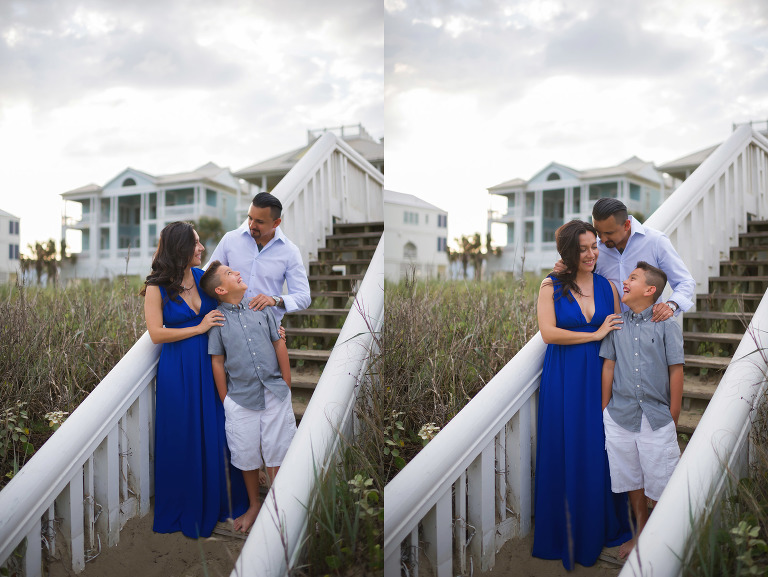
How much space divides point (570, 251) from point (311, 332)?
1.66 meters

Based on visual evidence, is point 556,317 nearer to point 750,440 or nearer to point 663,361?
point 663,361

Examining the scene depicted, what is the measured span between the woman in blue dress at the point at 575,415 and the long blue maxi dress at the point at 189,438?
1321mm

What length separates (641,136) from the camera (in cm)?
492

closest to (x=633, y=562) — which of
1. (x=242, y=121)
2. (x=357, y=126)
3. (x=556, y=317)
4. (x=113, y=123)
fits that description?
(x=556, y=317)

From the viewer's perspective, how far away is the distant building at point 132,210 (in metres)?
3.60

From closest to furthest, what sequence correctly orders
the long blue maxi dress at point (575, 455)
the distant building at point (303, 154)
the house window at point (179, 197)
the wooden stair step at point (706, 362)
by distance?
the long blue maxi dress at point (575, 455), the wooden stair step at point (706, 362), the distant building at point (303, 154), the house window at point (179, 197)

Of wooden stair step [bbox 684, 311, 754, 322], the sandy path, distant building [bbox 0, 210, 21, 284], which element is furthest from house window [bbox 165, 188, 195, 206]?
wooden stair step [bbox 684, 311, 754, 322]

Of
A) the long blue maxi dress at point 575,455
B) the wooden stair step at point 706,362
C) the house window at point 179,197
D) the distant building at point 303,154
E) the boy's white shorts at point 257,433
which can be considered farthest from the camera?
the house window at point 179,197

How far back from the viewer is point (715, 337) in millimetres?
2502

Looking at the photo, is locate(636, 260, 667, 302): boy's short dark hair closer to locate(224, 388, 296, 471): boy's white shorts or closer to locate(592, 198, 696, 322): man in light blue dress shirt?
locate(592, 198, 696, 322): man in light blue dress shirt

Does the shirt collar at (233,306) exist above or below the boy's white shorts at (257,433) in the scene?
above

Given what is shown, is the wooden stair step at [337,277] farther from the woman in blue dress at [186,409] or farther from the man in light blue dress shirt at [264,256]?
the woman in blue dress at [186,409]

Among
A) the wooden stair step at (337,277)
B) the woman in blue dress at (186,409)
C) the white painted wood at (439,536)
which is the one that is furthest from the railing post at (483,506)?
the wooden stair step at (337,277)

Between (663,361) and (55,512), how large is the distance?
227cm
